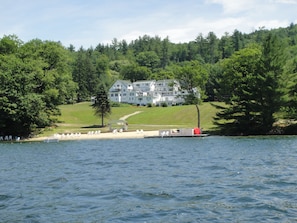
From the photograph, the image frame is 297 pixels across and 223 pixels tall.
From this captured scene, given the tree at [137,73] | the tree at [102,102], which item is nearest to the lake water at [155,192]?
the tree at [102,102]

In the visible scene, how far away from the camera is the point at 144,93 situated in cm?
15138

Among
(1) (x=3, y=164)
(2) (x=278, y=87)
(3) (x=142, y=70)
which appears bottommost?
(1) (x=3, y=164)

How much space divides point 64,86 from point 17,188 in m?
59.9

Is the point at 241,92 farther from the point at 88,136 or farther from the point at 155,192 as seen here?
the point at 155,192

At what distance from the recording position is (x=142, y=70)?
195m

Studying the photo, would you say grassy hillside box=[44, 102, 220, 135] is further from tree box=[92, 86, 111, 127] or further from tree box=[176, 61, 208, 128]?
tree box=[176, 61, 208, 128]

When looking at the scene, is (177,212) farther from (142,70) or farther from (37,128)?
(142,70)

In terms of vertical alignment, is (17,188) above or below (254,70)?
below

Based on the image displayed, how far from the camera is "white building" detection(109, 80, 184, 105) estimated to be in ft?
481

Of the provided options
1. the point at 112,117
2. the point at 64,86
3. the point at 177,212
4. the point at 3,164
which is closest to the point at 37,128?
the point at 64,86

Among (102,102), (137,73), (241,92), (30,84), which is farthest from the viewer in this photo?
(137,73)

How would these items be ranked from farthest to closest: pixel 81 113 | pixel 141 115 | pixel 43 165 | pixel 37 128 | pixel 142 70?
pixel 142 70
pixel 81 113
pixel 141 115
pixel 37 128
pixel 43 165

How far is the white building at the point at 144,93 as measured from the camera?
146625 mm

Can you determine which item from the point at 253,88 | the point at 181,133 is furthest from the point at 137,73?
the point at 253,88
